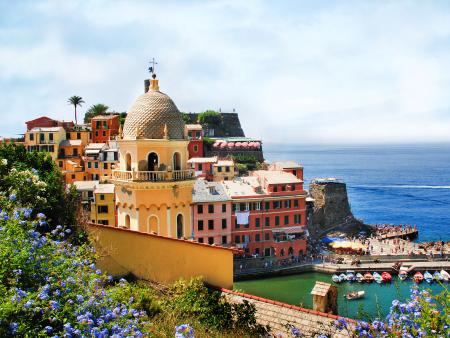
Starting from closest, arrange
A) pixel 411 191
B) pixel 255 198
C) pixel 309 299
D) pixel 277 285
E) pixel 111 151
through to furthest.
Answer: pixel 309 299 → pixel 277 285 → pixel 255 198 → pixel 111 151 → pixel 411 191

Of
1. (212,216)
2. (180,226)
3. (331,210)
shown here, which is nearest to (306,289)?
(212,216)

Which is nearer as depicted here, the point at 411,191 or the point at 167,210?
the point at 167,210

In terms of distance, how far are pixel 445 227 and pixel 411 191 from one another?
137 ft

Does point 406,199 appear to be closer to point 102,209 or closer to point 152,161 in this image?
point 102,209

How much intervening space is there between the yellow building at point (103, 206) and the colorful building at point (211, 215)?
8339 mm

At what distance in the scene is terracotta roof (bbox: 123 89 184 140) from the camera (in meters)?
16.6

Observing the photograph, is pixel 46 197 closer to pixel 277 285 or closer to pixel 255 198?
pixel 277 285

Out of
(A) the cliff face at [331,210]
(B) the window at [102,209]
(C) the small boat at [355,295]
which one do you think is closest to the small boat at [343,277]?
(C) the small boat at [355,295]

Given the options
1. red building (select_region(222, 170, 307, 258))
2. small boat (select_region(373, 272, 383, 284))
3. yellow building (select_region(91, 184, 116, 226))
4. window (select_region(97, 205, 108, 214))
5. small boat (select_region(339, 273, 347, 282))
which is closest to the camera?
small boat (select_region(373, 272, 383, 284))

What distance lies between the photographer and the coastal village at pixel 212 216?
1438 centimetres

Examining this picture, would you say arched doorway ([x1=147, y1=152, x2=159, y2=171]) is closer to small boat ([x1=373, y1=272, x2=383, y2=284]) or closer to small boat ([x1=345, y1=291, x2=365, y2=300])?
small boat ([x1=345, y1=291, x2=365, y2=300])

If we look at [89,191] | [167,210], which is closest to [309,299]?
[89,191]

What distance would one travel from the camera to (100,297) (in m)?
7.38

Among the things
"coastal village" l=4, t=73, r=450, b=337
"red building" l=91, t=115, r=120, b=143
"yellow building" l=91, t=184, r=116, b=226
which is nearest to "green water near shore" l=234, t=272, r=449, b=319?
"coastal village" l=4, t=73, r=450, b=337
